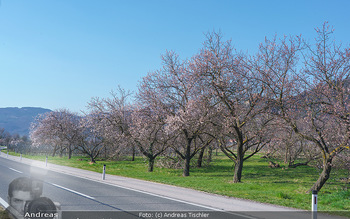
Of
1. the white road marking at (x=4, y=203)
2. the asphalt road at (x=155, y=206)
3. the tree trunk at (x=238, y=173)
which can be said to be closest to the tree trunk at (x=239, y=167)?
the tree trunk at (x=238, y=173)

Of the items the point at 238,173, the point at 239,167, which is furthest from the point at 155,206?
the point at 239,167

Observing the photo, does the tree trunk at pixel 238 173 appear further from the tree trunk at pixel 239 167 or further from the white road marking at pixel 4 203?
the white road marking at pixel 4 203

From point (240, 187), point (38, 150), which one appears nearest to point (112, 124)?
point (240, 187)

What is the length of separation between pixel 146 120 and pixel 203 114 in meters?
5.47

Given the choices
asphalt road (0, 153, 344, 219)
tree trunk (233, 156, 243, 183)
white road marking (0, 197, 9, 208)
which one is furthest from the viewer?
tree trunk (233, 156, 243, 183)

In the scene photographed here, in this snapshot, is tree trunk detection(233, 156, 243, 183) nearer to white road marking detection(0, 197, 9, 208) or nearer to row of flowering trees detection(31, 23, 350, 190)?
row of flowering trees detection(31, 23, 350, 190)

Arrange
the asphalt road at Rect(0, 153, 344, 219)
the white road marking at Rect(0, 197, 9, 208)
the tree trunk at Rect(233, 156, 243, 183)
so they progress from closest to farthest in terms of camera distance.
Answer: the asphalt road at Rect(0, 153, 344, 219) → the white road marking at Rect(0, 197, 9, 208) → the tree trunk at Rect(233, 156, 243, 183)

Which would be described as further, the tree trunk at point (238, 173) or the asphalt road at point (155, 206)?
the tree trunk at point (238, 173)

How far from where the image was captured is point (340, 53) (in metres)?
14.1

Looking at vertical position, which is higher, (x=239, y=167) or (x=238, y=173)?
(x=239, y=167)

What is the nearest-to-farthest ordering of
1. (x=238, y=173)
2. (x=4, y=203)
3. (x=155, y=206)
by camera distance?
1. (x=4, y=203)
2. (x=155, y=206)
3. (x=238, y=173)

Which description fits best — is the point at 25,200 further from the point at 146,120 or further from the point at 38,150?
the point at 38,150

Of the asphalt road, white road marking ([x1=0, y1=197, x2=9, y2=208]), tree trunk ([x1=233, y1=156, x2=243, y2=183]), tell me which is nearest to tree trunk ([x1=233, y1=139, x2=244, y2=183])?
tree trunk ([x1=233, y1=156, x2=243, y2=183])

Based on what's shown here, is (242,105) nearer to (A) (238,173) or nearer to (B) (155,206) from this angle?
(A) (238,173)
